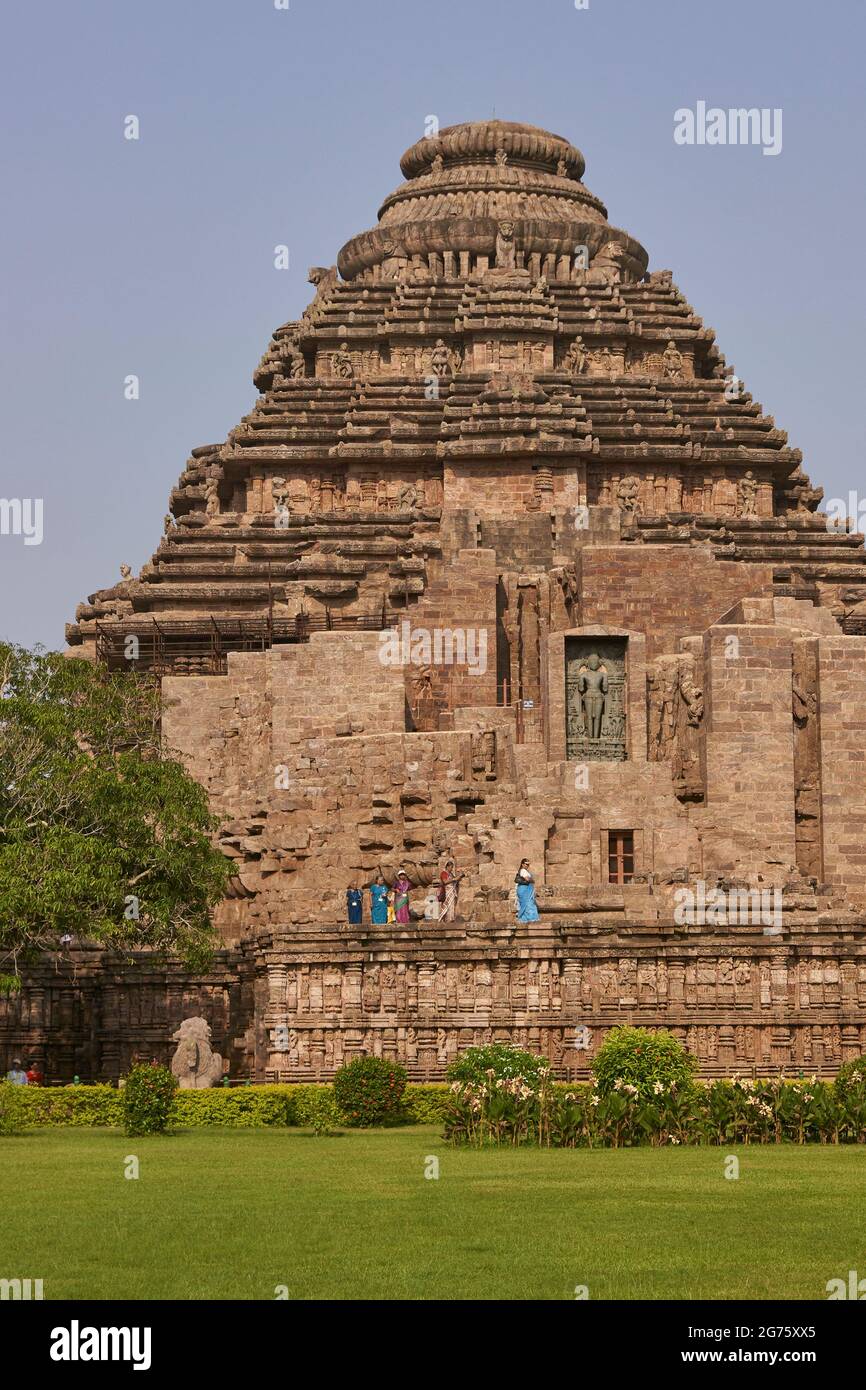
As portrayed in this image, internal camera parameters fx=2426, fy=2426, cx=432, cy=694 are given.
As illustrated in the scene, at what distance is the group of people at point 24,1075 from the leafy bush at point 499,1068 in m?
8.85

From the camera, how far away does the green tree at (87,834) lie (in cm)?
4106

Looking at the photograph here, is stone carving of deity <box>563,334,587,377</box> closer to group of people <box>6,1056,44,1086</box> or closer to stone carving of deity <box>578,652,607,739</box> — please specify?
stone carving of deity <box>578,652,607,739</box>

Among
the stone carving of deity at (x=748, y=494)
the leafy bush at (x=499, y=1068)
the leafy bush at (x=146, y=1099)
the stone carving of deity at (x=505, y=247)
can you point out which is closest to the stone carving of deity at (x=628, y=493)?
the stone carving of deity at (x=748, y=494)

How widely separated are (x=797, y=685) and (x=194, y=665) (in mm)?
19295

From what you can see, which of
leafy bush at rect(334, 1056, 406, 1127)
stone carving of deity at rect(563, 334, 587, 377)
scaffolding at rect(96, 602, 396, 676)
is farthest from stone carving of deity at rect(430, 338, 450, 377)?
leafy bush at rect(334, 1056, 406, 1127)

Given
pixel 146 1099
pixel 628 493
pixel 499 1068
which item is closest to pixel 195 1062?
pixel 146 1099

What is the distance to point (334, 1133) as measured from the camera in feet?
114

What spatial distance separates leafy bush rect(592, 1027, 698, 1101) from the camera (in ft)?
107

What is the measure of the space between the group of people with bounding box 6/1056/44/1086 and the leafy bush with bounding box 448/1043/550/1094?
29.0ft

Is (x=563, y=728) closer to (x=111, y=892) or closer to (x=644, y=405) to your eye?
(x=111, y=892)

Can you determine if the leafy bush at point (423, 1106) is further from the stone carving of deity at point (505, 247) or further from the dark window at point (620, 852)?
the stone carving of deity at point (505, 247)

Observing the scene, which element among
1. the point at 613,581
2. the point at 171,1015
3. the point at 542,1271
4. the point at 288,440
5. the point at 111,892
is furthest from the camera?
the point at 288,440

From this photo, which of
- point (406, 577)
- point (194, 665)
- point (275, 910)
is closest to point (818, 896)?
point (275, 910)

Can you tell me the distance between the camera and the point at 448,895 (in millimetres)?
44500
